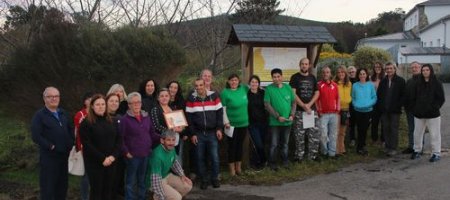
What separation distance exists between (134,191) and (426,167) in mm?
4991

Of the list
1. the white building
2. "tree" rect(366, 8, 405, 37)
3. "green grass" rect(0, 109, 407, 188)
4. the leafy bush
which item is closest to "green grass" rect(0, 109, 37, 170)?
"green grass" rect(0, 109, 407, 188)

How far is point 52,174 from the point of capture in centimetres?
600

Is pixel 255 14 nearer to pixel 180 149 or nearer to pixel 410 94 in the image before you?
pixel 410 94

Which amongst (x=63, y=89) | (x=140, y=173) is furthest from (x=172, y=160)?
(x=63, y=89)

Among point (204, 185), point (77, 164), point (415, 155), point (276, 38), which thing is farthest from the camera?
point (415, 155)

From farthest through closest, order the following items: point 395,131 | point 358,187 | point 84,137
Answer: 1. point 395,131
2. point 358,187
3. point 84,137

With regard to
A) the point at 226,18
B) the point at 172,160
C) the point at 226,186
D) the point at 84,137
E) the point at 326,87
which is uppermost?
the point at 226,18

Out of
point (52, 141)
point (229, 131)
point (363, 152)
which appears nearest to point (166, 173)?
point (52, 141)

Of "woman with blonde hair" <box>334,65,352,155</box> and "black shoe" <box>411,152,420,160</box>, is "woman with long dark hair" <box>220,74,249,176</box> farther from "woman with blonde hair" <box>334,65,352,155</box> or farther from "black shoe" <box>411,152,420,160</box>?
"black shoe" <box>411,152,420,160</box>

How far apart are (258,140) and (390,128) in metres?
2.73

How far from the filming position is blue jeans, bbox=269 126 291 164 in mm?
8164

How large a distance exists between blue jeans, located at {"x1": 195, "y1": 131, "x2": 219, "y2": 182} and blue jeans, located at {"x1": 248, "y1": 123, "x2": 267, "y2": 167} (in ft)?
3.33

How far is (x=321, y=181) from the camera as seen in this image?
7.59 m

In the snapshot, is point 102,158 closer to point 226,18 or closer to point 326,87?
point 326,87
